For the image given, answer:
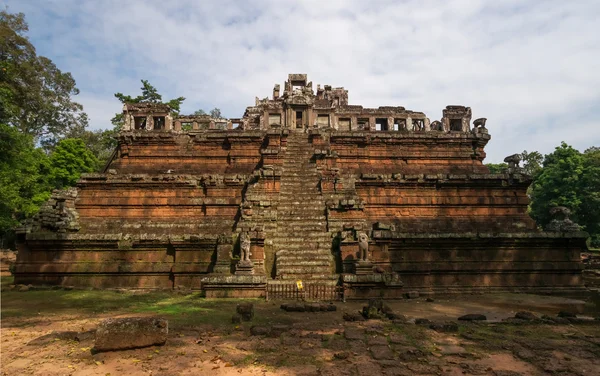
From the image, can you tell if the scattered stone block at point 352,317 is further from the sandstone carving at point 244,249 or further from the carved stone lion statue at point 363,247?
Result: the sandstone carving at point 244,249

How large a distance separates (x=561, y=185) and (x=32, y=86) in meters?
55.7

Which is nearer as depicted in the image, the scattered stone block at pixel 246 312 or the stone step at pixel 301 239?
the scattered stone block at pixel 246 312

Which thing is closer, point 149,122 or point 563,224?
point 563,224

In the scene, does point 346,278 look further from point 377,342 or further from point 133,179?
point 133,179

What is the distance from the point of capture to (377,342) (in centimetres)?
674

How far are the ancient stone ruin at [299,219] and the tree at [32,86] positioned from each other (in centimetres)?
1489

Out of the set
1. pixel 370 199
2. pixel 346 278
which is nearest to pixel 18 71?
pixel 370 199

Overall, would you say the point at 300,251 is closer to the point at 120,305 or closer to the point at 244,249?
the point at 244,249

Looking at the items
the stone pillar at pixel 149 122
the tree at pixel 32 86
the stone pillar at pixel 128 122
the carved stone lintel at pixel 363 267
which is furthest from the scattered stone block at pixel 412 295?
the tree at pixel 32 86

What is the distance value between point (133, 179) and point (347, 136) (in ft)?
36.5

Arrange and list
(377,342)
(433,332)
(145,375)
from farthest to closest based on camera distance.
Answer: (433,332) → (377,342) → (145,375)

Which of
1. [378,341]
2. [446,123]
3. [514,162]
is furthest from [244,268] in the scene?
[446,123]

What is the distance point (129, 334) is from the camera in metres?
6.23

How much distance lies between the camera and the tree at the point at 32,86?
3083 cm
